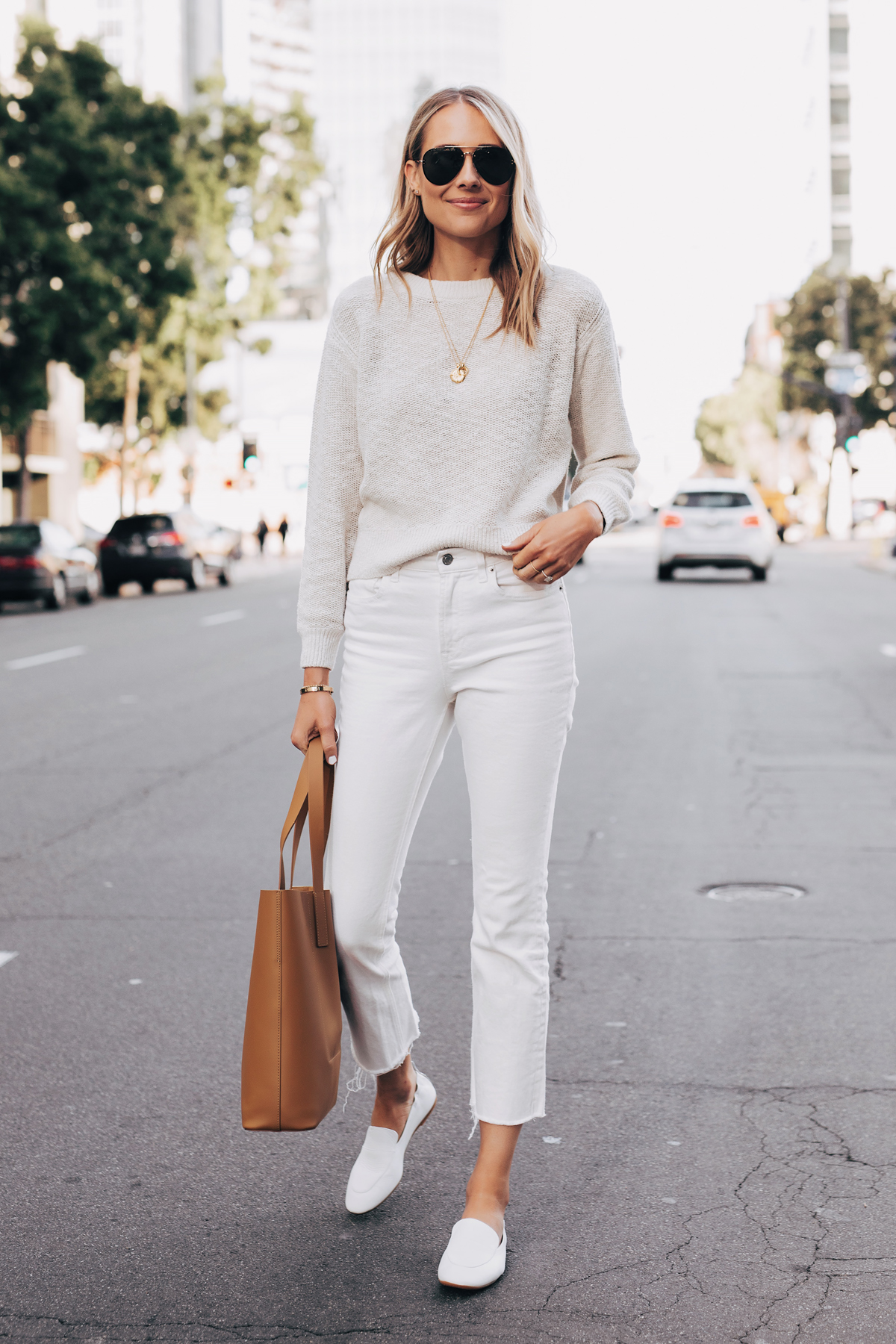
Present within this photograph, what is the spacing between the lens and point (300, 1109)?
2814 mm

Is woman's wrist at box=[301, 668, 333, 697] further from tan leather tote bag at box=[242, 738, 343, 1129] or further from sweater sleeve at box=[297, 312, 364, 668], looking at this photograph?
tan leather tote bag at box=[242, 738, 343, 1129]

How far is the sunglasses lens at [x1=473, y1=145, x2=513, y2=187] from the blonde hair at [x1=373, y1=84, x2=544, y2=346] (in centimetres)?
2

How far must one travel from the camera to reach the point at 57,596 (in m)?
25.5

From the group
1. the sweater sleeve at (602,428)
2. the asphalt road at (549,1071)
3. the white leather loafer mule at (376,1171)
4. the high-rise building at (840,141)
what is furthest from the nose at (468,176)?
the high-rise building at (840,141)

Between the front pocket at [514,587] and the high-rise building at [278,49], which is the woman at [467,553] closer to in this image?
the front pocket at [514,587]

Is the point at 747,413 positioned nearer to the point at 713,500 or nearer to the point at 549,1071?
the point at 713,500

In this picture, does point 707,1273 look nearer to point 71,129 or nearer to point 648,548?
point 71,129

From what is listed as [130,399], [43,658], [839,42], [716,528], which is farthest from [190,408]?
[839,42]

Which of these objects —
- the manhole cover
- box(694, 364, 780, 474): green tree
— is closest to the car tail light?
the manhole cover

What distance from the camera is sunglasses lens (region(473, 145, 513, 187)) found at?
2.90 metres

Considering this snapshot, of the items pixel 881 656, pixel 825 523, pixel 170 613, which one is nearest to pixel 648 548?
pixel 825 523

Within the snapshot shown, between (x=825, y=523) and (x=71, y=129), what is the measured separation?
40.3m

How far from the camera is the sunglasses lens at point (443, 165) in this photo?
115 inches

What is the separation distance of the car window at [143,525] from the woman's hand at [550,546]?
92.8 feet
